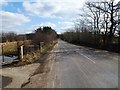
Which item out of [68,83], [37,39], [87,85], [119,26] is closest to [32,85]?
[68,83]

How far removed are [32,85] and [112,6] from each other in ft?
123

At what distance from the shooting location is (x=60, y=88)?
10.1m

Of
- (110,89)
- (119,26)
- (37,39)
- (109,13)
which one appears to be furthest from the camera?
(37,39)

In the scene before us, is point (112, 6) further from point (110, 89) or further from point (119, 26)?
point (110, 89)

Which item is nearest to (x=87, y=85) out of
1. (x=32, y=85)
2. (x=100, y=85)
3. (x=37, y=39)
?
(x=100, y=85)

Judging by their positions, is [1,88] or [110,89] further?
[1,88]

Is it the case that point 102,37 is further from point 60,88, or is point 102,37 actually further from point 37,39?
point 60,88

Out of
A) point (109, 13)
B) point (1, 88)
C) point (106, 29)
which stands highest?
point (109, 13)

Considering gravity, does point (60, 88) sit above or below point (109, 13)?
below

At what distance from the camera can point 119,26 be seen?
142ft

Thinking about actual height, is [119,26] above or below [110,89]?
above

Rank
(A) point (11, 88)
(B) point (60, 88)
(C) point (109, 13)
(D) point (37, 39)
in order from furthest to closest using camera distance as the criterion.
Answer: (D) point (37, 39), (C) point (109, 13), (A) point (11, 88), (B) point (60, 88)

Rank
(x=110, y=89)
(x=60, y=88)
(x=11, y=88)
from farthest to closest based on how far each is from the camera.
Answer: (x=11, y=88)
(x=60, y=88)
(x=110, y=89)

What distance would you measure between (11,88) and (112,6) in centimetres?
3804
